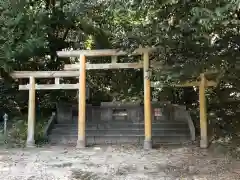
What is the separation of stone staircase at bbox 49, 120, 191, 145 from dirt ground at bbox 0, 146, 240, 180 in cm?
131

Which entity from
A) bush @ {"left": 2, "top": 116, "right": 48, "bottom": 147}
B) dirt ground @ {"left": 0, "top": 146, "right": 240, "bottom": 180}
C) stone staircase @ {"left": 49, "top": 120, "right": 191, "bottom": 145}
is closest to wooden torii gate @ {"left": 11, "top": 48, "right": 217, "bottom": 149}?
bush @ {"left": 2, "top": 116, "right": 48, "bottom": 147}

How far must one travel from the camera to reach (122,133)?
1198cm

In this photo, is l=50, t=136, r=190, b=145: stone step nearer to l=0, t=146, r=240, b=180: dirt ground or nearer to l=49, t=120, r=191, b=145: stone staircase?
l=49, t=120, r=191, b=145: stone staircase

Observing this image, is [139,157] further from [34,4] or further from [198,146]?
[34,4]

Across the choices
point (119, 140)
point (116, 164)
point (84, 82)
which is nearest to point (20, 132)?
point (84, 82)

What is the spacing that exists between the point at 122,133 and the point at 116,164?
3.80 m

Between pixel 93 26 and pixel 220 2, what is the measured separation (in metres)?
9.15

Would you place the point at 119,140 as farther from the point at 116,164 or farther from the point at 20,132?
the point at 116,164

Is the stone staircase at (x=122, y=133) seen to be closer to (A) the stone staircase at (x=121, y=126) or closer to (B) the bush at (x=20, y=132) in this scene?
(A) the stone staircase at (x=121, y=126)

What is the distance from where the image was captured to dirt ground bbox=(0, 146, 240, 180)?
7.14 metres

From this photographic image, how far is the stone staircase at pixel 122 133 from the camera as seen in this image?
1158 centimetres

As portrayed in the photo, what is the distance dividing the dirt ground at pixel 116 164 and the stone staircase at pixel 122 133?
1.31 m

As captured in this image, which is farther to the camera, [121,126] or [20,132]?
[121,126]

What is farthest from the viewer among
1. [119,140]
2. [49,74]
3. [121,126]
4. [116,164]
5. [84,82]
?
[121,126]
